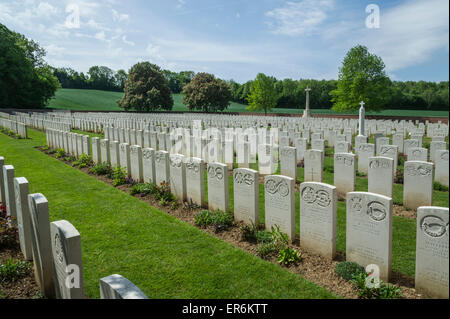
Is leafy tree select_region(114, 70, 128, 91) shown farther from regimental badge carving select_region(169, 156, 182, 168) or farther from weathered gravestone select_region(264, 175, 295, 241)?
weathered gravestone select_region(264, 175, 295, 241)

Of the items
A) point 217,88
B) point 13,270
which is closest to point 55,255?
point 13,270

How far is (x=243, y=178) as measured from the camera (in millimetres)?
5777

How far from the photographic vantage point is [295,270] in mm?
4359

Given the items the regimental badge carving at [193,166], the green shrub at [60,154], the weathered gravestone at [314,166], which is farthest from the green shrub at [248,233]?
the green shrub at [60,154]

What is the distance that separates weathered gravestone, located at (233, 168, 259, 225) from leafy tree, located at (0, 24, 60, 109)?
51740mm

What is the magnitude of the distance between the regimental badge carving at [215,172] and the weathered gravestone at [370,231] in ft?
8.65

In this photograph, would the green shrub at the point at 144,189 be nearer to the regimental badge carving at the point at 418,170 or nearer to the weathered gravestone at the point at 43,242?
the weathered gravestone at the point at 43,242

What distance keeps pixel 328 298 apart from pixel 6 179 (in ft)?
17.2

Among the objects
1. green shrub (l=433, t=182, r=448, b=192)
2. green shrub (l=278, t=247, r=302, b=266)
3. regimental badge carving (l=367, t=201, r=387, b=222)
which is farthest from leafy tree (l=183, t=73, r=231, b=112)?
regimental badge carving (l=367, t=201, r=387, b=222)

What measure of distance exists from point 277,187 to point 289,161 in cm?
383

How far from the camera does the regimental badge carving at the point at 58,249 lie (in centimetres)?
312

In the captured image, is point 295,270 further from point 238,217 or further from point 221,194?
point 221,194
